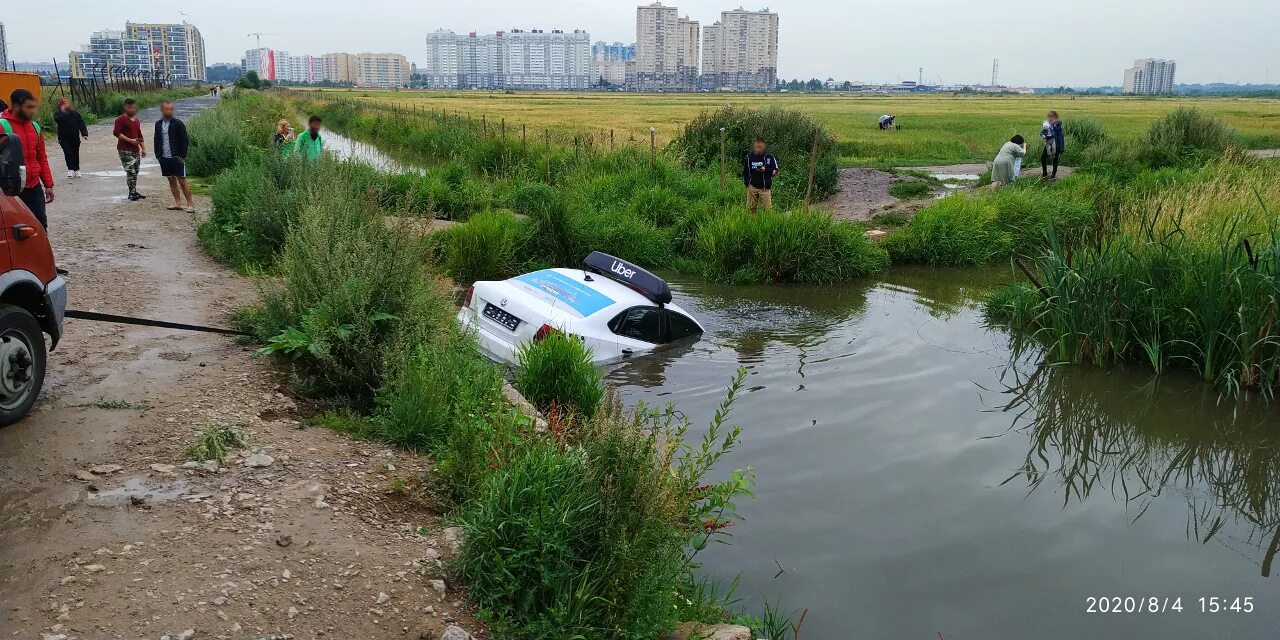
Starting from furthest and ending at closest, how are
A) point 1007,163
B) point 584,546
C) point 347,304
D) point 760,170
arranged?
point 1007,163 → point 760,170 → point 347,304 → point 584,546

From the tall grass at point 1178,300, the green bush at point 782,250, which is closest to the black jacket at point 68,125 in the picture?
the green bush at point 782,250

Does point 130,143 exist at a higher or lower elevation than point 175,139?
lower

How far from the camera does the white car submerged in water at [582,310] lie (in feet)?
29.0

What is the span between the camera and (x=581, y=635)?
421cm

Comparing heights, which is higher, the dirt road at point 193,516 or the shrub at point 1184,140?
the shrub at point 1184,140

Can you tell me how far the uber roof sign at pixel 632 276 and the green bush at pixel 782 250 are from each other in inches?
232

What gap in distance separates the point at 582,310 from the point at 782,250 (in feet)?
24.7

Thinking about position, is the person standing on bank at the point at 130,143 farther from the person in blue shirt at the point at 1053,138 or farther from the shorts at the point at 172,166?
the person in blue shirt at the point at 1053,138

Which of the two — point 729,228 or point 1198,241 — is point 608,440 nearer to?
point 1198,241

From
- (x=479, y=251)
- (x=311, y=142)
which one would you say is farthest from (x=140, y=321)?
(x=311, y=142)

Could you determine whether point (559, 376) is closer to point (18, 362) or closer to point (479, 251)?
point (18, 362)

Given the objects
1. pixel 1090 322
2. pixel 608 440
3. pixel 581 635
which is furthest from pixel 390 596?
pixel 1090 322

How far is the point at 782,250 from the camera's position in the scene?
52.5 ft

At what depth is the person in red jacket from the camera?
970cm
